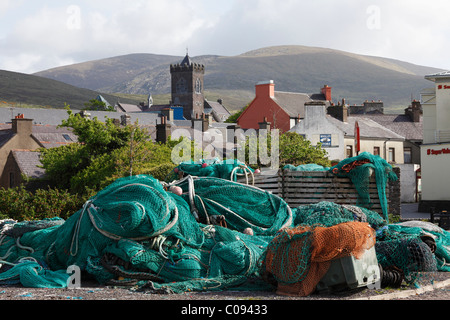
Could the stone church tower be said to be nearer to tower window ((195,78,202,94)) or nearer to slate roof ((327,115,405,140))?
tower window ((195,78,202,94))

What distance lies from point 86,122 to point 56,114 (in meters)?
58.2

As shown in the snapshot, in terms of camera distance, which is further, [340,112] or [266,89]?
[266,89]

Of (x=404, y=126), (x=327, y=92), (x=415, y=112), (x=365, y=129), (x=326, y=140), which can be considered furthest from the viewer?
(x=327, y=92)

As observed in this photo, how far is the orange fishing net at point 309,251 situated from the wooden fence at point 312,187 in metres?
7.00

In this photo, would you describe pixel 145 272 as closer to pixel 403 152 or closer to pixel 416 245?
pixel 416 245

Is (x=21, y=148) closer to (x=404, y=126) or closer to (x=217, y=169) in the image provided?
(x=404, y=126)

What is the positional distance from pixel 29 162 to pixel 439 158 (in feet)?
86.3

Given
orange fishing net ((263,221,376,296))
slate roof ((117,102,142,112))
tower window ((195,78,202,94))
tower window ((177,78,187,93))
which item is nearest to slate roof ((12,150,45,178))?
orange fishing net ((263,221,376,296))

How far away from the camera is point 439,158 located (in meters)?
35.4

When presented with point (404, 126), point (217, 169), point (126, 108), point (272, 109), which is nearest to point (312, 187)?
point (217, 169)

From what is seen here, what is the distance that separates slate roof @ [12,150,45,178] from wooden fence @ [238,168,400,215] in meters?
27.8

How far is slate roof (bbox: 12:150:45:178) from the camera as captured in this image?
137ft

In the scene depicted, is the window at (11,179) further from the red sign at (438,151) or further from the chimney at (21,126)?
the red sign at (438,151)

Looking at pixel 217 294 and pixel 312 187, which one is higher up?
pixel 312 187
